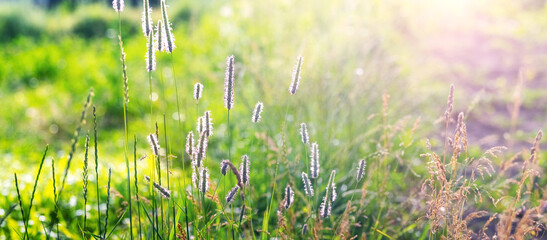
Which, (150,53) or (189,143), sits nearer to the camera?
(150,53)

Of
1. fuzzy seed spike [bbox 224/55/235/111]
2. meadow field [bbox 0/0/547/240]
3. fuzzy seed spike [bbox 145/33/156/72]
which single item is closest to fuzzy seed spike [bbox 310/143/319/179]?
meadow field [bbox 0/0/547/240]

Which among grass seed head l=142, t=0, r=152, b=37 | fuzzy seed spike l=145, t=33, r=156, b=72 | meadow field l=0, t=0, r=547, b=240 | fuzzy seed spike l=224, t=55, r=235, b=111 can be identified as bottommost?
meadow field l=0, t=0, r=547, b=240

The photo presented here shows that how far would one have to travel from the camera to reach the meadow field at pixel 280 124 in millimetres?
1710

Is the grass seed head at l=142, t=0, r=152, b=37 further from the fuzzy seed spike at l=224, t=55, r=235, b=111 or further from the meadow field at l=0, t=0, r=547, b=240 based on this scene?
the fuzzy seed spike at l=224, t=55, r=235, b=111

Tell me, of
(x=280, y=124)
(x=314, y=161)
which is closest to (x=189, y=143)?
(x=314, y=161)

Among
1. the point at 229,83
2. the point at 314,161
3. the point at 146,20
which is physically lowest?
the point at 314,161

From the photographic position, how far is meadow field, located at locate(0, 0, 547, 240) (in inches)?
67.3

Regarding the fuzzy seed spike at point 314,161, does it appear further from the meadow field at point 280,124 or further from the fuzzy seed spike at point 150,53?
the fuzzy seed spike at point 150,53

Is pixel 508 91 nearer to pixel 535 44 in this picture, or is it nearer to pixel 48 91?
pixel 535 44

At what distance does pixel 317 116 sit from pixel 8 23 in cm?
846

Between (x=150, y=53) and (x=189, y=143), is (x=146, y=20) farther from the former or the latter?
(x=189, y=143)

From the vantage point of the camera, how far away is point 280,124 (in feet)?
11.8

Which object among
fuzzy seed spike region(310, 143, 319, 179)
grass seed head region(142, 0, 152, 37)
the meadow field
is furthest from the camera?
the meadow field

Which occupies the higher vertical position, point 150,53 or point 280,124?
point 150,53
